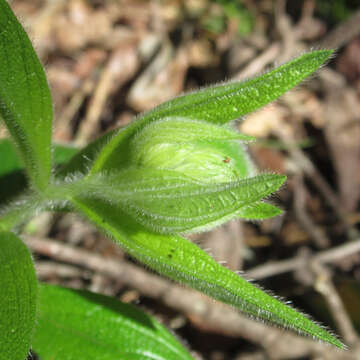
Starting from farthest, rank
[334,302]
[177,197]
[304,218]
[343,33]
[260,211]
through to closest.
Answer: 1. [343,33]
2. [304,218]
3. [334,302]
4. [260,211]
5. [177,197]

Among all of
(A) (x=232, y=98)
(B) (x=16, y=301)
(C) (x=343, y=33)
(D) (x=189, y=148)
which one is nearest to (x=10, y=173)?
(B) (x=16, y=301)

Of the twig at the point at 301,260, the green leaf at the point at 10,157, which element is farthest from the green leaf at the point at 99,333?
the twig at the point at 301,260

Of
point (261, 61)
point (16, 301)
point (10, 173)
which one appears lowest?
point (261, 61)

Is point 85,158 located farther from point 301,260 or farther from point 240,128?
point 240,128

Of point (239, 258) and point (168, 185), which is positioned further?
point (239, 258)

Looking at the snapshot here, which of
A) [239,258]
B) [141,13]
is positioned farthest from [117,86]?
[239,258]

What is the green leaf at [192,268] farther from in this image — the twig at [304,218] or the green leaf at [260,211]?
the twig at [304,218]

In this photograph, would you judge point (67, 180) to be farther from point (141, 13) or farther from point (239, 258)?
point (141, 13)
